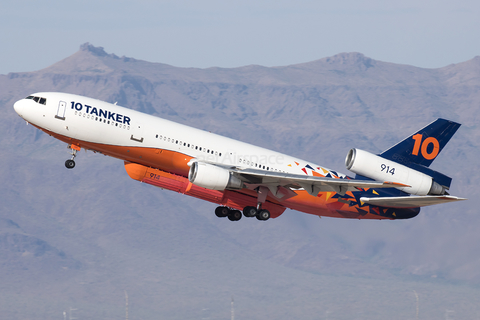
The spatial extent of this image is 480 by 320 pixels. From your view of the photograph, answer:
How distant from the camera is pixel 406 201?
56719 millimetres

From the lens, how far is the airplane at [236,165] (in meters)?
51.5

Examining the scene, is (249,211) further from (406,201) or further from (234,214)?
(406,201)

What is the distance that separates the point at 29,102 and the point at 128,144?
25.6ft

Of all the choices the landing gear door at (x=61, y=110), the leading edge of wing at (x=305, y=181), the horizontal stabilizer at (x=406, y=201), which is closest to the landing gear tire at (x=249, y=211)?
the leading edge of wing at (x=305, y=181)

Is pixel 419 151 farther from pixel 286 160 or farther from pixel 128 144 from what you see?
pixel 128 144

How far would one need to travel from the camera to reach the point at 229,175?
2073 inches

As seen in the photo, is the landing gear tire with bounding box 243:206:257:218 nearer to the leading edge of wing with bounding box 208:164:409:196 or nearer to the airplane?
the airplane

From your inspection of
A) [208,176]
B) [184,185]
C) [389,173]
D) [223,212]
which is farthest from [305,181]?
[223,212]

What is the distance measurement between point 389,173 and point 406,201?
263cm

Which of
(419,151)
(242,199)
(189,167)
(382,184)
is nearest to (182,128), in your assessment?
(189,167)

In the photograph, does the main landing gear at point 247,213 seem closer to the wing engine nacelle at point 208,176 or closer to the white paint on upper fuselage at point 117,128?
the white paint on upper fuselage at point 117,128

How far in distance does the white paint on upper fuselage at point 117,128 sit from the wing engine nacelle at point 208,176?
250 centimetres

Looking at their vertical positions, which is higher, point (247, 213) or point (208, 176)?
point (208, 176)

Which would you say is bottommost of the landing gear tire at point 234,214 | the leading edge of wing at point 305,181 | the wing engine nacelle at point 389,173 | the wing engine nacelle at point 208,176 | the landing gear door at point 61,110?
the landing gear tire at point 234,214
